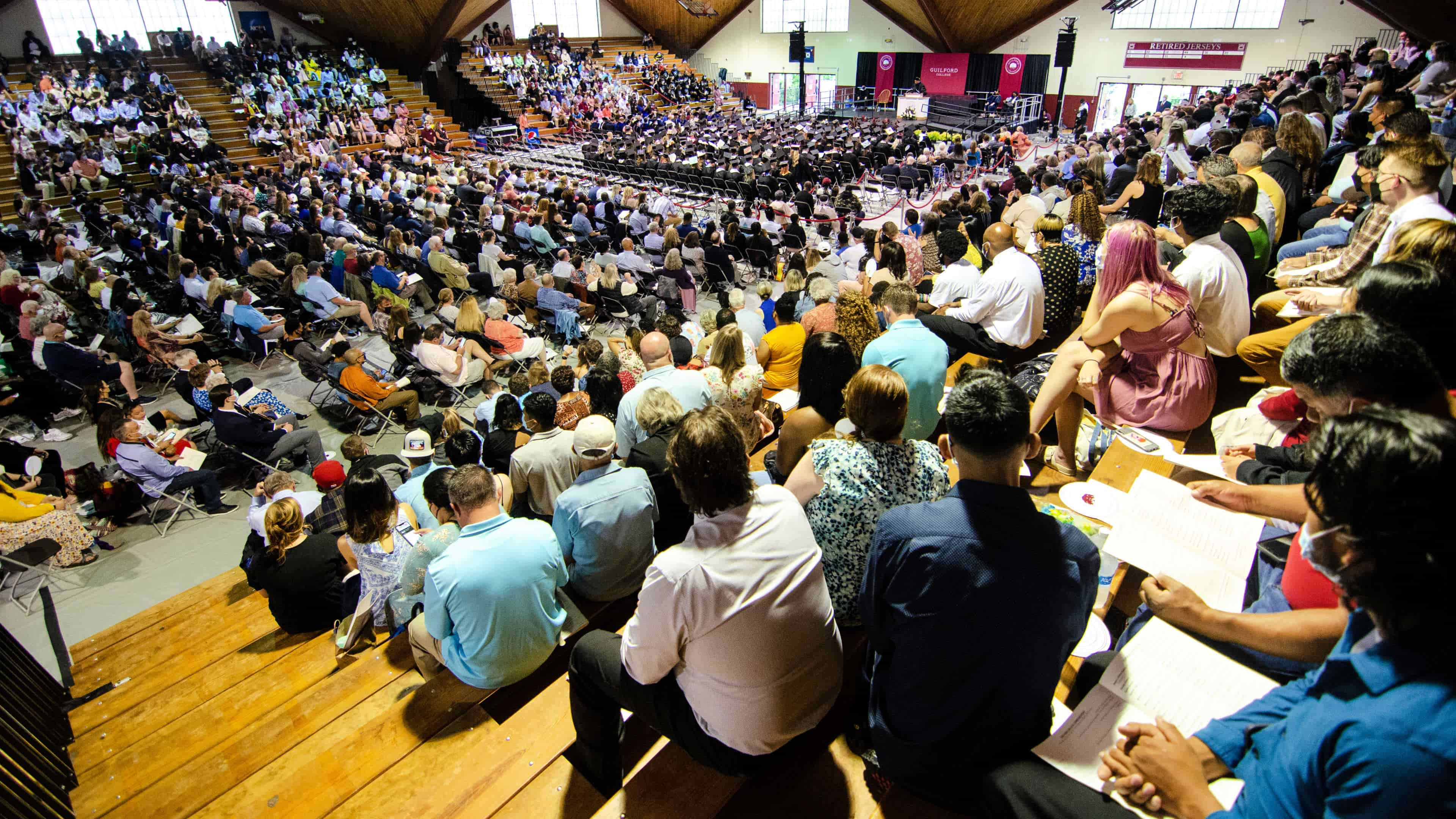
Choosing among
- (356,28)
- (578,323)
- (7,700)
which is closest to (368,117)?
(356,28)

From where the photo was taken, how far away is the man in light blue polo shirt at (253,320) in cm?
702

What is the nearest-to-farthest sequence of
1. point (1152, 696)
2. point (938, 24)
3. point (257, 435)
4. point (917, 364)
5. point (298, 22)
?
point (1152, 696), point (917, 364), point (257, 435), point (298, 22), point (938, 24)

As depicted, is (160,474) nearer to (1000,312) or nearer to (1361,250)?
(1000,312)

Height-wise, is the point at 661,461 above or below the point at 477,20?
below

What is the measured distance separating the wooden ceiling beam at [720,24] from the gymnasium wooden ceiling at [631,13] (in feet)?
0.20

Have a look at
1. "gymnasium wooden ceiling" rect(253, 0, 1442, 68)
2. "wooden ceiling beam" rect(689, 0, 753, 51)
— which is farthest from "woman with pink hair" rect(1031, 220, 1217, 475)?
"wooden ceiling beam" rect(689, 0, 753, 51)

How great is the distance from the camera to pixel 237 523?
4.97 m

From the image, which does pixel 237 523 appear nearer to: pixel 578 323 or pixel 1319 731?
pixel 578 323

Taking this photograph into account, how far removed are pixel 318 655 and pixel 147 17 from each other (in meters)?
24.2

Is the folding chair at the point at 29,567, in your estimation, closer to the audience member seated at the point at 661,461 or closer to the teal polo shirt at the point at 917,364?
the audience member seated at the point at 661,461

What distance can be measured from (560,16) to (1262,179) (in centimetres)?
2827

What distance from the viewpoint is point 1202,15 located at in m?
19.2

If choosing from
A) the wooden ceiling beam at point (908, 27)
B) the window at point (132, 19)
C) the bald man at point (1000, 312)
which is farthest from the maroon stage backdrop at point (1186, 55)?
the window at point (132, 19)

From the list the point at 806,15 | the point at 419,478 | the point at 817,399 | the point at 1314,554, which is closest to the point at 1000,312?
the point at 817,399
